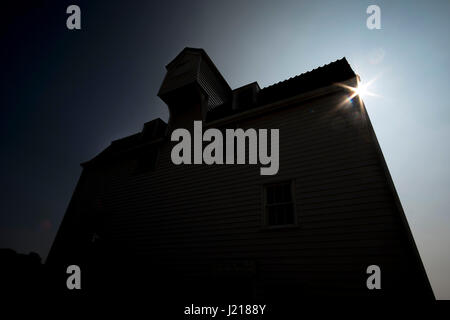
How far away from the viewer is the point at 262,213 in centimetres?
792

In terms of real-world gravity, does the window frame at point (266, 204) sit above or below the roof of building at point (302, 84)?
below

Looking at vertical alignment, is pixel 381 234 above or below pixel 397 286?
above

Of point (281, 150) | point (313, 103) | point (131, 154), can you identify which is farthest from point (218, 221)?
point (131, 154)

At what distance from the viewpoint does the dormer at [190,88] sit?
12047 mm

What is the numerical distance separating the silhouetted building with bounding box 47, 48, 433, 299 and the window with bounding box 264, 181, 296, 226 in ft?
0.12

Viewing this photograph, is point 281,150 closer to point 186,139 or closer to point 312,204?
point 312,204

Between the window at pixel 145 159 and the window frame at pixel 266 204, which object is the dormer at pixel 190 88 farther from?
the window frame at pixel 266 204

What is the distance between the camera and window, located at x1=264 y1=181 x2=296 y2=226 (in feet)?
25.0

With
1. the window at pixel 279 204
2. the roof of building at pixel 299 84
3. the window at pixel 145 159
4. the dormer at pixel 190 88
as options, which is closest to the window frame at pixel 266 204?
the window at pixel 279 204

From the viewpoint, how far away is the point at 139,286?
27.9 feet

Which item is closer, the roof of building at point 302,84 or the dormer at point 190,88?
the roof of building at point 302,84

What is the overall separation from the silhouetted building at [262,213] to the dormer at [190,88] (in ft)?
0.26

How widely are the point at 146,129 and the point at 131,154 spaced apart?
6.98ft

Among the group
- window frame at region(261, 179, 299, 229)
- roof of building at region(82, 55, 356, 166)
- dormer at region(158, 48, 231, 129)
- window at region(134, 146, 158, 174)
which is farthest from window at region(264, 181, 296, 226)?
window at region(134, 146, 158, 174)
